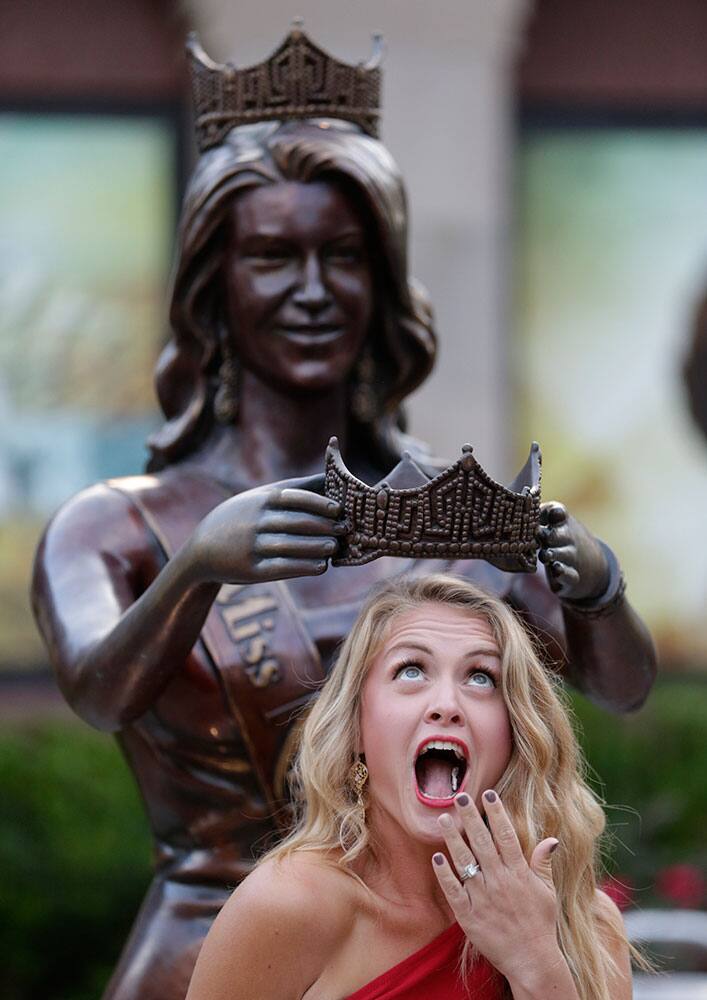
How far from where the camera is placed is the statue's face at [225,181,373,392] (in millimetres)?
4141

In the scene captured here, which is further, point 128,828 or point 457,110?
point 457,110

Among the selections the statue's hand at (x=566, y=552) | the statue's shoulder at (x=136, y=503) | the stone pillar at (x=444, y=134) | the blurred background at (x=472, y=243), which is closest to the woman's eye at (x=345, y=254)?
the statue's shoulder at (x=136, y=503)

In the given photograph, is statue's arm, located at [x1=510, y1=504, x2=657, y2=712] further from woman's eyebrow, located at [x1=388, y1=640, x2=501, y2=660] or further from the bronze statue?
woman's eyebrow, located at [x1=388, y1=640, x2=501, y2=660]

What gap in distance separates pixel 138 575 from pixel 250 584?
1.05 feet

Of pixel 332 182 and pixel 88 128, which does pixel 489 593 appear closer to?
pixel 332 182

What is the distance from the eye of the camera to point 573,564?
12.2 feet

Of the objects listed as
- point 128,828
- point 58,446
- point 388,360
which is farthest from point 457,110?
point 388,360

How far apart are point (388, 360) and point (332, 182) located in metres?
0.44

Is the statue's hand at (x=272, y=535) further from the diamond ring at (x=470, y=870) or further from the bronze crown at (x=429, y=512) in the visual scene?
the diamond ring at (x=470, y=870)

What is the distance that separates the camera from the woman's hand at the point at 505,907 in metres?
3.28

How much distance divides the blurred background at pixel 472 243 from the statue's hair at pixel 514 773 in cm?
669

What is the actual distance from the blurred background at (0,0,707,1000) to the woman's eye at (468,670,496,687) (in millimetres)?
6790

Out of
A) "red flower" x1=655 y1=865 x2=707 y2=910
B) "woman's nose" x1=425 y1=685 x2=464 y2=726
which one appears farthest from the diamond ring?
"red flower" x1=655 y1=865 x2=707 y2=910

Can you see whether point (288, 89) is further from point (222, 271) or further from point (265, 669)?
point (265, 669)
